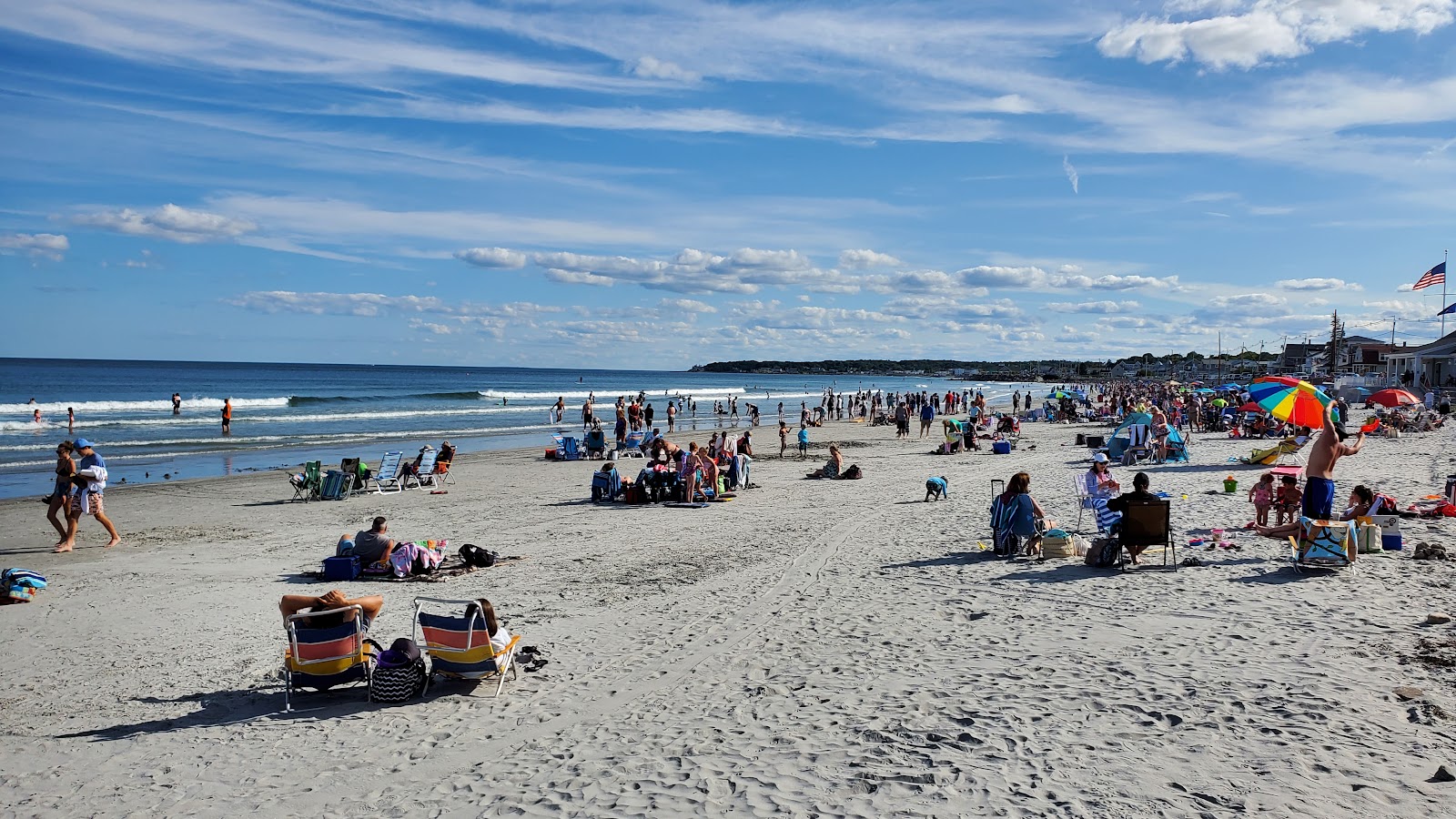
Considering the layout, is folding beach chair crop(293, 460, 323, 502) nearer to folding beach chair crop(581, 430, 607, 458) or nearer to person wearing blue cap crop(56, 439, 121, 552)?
person wearing blue cap crop(56, 439, 121, 552)

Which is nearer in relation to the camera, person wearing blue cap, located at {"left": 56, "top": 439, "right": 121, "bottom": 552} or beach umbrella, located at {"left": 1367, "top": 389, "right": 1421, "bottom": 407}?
person wearing blue cap, located at {"left": 56, "top": 439, "right": 121, "bottom": 552}

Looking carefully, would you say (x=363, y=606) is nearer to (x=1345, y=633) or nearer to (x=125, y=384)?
(x=1345, y=633)

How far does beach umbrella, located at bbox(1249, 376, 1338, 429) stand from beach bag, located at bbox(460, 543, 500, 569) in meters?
9.68

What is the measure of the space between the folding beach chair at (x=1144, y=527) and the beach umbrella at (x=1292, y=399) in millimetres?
3540

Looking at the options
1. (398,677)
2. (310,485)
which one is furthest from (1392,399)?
(310,485)

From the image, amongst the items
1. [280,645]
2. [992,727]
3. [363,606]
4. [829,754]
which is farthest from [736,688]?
[280,645]

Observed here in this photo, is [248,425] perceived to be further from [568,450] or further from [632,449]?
[632,449]

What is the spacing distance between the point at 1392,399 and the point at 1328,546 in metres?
12.7

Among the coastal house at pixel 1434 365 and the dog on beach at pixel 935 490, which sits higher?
the coastal house at pixel 1434 365

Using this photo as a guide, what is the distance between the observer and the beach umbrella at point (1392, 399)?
1834cm

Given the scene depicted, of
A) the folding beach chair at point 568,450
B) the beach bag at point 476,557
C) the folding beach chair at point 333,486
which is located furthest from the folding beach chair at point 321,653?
the folding beach chair at point 568,450

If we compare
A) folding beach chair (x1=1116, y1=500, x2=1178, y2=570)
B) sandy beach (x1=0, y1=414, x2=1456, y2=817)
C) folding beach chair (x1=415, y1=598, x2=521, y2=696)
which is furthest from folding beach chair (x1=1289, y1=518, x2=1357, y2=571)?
folding beach chair (x1=415, y1=598, x2=521, y2=696)

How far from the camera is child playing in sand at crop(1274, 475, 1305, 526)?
10.7 meters

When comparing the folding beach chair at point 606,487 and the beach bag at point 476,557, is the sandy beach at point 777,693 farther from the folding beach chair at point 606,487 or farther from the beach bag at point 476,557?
A: the folding beach chair at point 606,487
